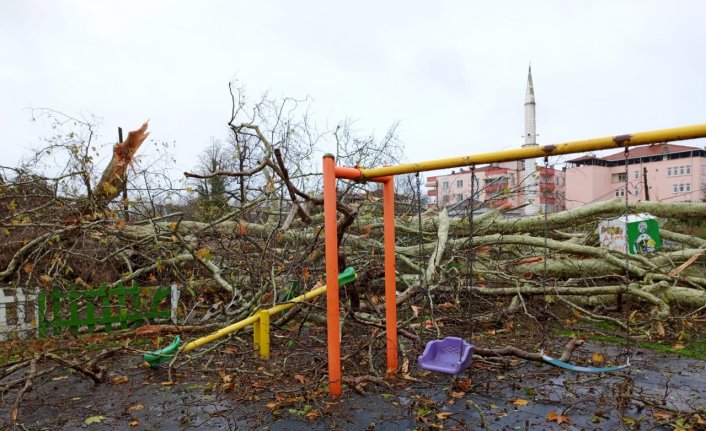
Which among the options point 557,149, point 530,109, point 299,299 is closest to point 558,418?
point 557,149

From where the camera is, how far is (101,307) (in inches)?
212

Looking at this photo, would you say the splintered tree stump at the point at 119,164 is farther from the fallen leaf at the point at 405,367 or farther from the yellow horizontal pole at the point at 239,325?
the fallen leaf at the point at 405,367

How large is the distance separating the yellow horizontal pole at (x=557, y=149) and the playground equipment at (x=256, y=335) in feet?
3.37

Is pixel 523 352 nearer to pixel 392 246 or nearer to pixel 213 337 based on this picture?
pixel 392 246

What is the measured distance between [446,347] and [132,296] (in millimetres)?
3789

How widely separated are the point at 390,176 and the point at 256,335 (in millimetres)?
1826

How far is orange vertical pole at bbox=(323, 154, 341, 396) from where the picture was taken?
3309 mm

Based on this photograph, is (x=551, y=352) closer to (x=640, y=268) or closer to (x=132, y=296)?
(x=640, y=268)

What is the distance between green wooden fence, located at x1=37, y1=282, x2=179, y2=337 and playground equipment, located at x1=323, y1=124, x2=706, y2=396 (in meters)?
2.90

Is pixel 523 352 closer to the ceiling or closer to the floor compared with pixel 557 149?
closer to the floor

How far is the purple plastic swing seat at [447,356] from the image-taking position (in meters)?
3.22

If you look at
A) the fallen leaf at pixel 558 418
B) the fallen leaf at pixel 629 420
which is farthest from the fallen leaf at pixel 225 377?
the fallen leaf at pixel 629 420

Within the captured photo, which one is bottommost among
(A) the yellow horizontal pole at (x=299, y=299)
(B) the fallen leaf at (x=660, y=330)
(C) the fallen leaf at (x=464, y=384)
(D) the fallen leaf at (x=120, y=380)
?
(B) the fallen leaf at (x=660, y=330)

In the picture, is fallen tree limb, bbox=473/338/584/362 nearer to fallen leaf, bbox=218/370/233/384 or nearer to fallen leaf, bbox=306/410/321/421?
fallen leaf, bbox=306/410/321/421
